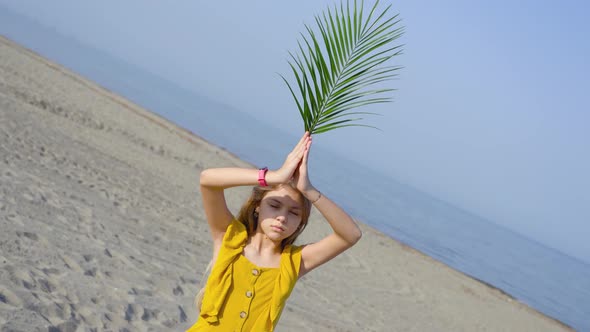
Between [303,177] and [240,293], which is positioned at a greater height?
[303,177]

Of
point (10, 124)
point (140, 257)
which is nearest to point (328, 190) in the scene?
point (10, 124)

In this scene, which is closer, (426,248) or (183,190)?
(183,190)

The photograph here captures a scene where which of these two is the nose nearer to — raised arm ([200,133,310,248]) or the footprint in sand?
raised arm ([200,133,310,248])

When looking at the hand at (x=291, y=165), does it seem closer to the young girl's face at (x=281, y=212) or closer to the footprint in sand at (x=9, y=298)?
the young girl's face at (x=281, y=212)

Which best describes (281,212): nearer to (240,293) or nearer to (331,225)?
(331,225)

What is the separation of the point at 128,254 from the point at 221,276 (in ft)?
13.6

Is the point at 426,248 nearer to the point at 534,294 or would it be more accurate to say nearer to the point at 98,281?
the point at 534,294

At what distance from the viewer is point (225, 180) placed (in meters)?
2.47

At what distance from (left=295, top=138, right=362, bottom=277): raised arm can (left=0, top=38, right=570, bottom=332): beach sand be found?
211cm

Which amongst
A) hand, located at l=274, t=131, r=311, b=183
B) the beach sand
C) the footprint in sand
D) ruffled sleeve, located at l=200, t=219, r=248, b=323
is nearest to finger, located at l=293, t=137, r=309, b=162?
hand, located at l=274, t=131, r=311, b=183

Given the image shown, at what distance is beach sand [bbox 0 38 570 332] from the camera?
4738 mm

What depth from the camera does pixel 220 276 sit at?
8.31 ft

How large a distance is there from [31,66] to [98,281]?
2068 cm

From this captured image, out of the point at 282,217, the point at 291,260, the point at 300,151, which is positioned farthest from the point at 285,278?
the point at 300,151
